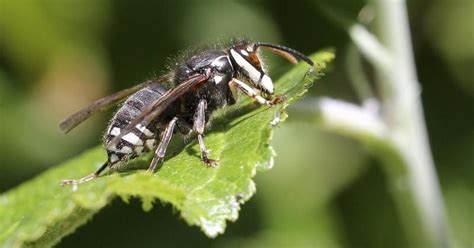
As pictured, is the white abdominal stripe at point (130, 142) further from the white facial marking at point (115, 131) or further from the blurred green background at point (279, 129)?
the blurred green background at point (279, 129)

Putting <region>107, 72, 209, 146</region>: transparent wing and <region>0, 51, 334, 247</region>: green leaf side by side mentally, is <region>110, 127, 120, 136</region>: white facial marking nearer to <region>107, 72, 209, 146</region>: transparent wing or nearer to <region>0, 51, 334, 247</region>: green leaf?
<region>107, 72, 209, 146</region>: transparent wing

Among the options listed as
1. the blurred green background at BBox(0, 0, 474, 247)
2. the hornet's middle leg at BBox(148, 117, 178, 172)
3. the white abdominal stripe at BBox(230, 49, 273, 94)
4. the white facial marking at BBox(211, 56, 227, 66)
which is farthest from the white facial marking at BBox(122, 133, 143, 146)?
the blurred green background at BBox(0, 0, 474, 247)

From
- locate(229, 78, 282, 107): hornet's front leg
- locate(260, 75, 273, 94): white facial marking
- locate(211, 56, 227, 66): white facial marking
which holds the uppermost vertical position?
locate(260, 75, 273, 94): white facial marking

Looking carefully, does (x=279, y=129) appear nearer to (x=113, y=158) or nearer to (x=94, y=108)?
(x=94, y=108)

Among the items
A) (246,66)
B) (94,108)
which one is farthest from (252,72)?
(94,108)

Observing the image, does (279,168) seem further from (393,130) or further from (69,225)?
(69,225)

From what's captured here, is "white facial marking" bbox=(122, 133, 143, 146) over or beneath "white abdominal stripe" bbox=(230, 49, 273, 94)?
beneath

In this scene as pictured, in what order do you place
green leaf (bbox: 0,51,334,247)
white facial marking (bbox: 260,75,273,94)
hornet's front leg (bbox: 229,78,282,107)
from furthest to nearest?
white facial marking (bbox: 260,75,273,94) < hornet's front leg (bbox: 229,78,282,107) < green leaf (bbox: 0,51,334,247)
